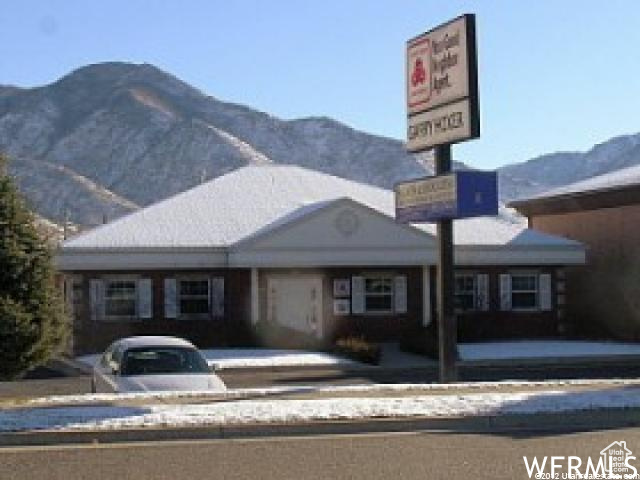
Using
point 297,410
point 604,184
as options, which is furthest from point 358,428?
point 604,184

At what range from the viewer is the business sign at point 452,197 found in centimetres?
2070

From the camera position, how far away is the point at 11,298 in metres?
14.8

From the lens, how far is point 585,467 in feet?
33.4

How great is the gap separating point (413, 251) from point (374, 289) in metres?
1.88

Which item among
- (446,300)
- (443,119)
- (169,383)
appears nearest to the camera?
(169,383)

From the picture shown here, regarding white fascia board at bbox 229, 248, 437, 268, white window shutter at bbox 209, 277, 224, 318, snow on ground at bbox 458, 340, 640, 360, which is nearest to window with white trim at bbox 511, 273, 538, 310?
snow on ground at bbox 458, 340, 640, 360

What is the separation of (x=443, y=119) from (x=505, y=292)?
1637cm

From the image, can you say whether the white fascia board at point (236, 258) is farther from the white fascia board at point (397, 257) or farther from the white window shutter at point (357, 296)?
the white window shutter at point (357, 296)

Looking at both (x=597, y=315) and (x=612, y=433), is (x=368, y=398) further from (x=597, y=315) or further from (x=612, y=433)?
(x=597, y=315)

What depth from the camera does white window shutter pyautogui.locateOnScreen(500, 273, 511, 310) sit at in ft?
119

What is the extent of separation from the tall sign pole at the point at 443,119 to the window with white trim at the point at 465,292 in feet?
45.3

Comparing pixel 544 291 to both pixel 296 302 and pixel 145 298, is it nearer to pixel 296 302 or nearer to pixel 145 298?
pixel 296 302

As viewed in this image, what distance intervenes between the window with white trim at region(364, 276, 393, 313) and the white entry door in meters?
1.61

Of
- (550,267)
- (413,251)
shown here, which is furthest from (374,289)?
(550,267)
